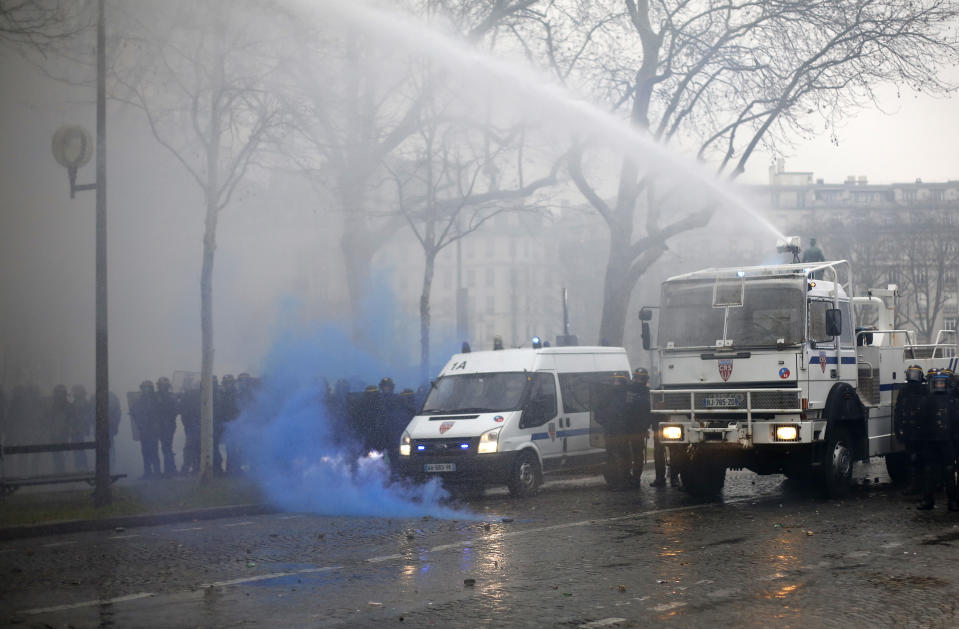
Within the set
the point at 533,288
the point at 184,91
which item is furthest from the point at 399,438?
the point at 533,288

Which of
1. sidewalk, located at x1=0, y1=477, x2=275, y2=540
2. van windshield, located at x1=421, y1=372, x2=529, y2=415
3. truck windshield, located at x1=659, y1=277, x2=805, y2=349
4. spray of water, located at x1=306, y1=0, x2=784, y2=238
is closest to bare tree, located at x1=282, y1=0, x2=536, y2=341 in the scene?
spray of water, located at x1=306, y1=0, x2=784, y2=238

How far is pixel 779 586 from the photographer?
9.02 metres

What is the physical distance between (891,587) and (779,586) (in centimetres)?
85

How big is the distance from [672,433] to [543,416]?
2.65 m

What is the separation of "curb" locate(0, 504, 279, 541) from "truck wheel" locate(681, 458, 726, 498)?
19.1 feet

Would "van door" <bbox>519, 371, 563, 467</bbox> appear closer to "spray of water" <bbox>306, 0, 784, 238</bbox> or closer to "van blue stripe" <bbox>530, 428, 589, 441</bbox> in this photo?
"van blue stripe" <bbox>530, 428, 589, 441</bbox>

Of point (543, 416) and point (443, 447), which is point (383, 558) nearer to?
point (443, 447)

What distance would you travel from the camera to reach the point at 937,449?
14.1m

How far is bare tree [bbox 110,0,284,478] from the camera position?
18.3 metres

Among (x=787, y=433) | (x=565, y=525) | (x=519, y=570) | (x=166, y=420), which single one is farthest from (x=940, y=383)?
(x=166, y=420)

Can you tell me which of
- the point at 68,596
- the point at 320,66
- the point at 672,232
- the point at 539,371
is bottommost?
the point at 68,596

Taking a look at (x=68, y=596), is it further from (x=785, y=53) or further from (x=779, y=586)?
(x=785, y=53)

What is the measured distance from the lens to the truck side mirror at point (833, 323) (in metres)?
14.9

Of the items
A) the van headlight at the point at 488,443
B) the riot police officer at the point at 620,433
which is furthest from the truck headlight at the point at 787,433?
the van headlight at the point at 488,443
